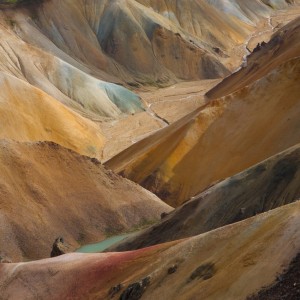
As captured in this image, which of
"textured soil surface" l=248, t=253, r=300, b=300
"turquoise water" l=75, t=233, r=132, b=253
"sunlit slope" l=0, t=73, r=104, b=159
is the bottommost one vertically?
"turquoise water" l=75, t=233, r=132, b=253

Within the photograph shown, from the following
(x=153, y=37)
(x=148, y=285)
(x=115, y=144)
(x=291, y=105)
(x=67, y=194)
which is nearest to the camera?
(x=148, y=285)

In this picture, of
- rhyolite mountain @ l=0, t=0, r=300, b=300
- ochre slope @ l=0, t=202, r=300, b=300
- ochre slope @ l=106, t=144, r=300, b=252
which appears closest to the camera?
ochre slope @ l=0, t=202, r=300, b=300

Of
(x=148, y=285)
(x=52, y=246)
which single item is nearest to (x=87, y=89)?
(x=52, y=246)

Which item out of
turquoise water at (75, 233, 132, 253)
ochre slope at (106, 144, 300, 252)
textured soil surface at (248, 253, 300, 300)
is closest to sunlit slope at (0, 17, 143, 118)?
turquoise water at (75, 233, 132, 253)

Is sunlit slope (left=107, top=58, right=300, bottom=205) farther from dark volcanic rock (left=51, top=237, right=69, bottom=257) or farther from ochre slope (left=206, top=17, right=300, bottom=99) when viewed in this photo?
dark volcanic rock (left=51, top=237, right=69, bottom=257)

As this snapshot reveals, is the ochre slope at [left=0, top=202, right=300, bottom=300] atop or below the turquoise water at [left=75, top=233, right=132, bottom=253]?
atop

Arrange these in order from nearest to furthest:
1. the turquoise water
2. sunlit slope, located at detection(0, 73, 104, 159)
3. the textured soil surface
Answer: the textured soil surface, the turquoise water, sunlit slope, located at detection(0, 73, 104, 159)

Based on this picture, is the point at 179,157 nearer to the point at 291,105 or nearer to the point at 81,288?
the point at 291,105

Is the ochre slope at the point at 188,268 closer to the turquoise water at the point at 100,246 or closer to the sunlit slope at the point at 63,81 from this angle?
the turquoise water at the point at 100,246
